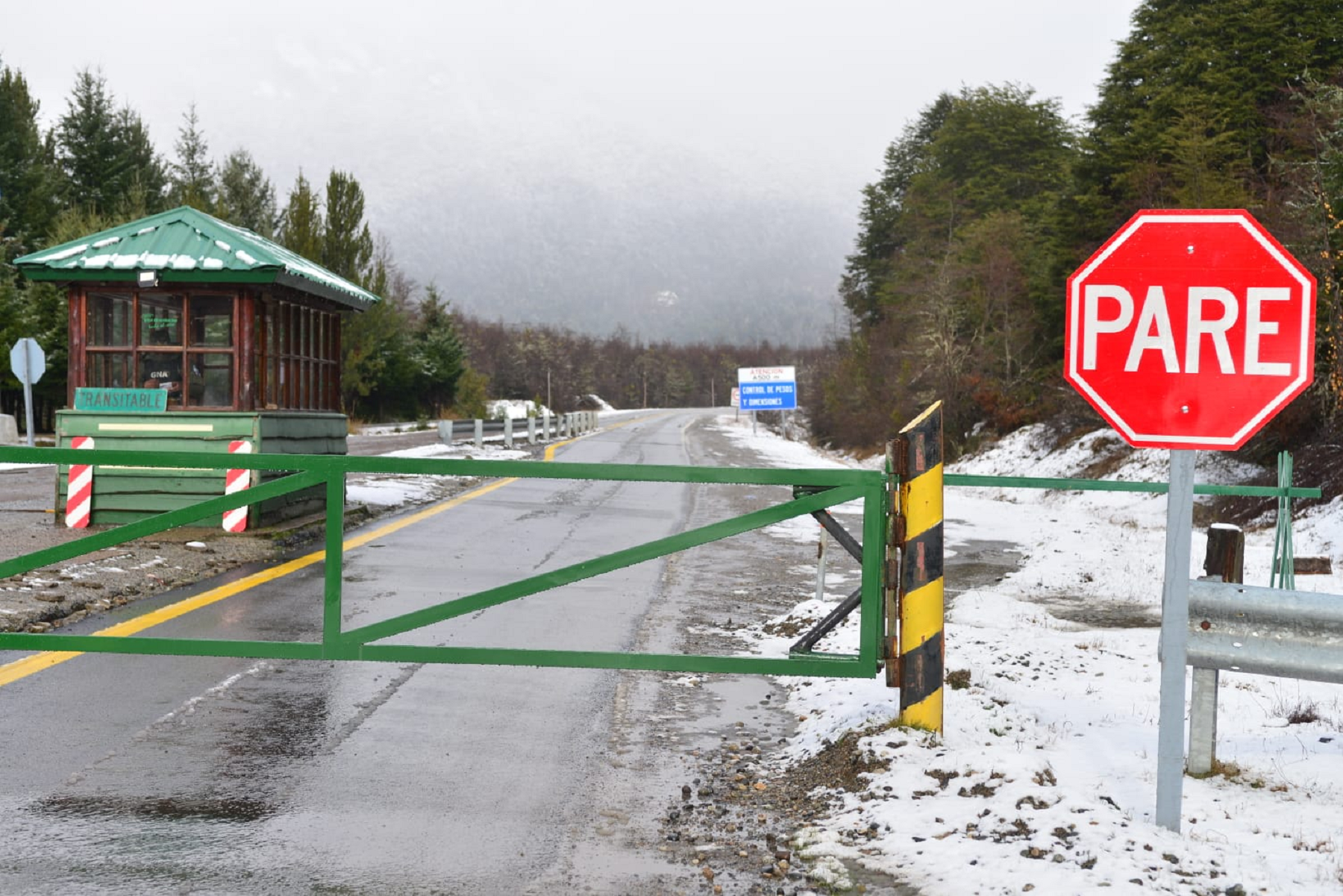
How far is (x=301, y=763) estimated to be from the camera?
4840mm

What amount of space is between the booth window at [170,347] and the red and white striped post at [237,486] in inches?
27.9

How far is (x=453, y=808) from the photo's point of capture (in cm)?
435

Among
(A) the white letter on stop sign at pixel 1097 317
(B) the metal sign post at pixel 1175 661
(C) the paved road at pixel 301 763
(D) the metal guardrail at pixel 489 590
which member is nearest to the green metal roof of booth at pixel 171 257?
(C) the paved road at pixel 301 763

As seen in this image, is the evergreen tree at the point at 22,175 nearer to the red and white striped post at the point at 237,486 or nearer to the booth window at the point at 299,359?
the booth window at the point at 299,359

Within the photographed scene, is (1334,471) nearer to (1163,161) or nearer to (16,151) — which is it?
(1163,161)

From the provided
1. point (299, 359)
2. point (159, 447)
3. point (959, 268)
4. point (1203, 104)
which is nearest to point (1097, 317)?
point (159, 447)

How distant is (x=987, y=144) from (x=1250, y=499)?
5059cm

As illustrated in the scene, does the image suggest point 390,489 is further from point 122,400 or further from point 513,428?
point 513,428

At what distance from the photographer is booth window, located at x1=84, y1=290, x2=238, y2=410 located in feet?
41.5

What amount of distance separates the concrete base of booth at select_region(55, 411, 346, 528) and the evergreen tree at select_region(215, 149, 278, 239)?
4258 cm

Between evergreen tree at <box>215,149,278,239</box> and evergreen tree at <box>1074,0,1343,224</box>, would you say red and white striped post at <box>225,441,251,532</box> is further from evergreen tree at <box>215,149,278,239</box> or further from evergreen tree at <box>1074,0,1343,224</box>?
evergreen tree at <box>215,149,278,239</box>

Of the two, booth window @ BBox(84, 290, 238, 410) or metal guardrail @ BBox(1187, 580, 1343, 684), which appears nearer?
metal guardrail @ BBox(1187, 580, 1343, 684)

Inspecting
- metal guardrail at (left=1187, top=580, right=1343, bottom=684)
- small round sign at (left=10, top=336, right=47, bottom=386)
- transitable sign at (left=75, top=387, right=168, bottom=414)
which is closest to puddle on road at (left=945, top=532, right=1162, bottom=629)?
metal guardrail at (left=1187, top=580, right=1343, bottom=684)

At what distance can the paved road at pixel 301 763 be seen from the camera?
375cm
